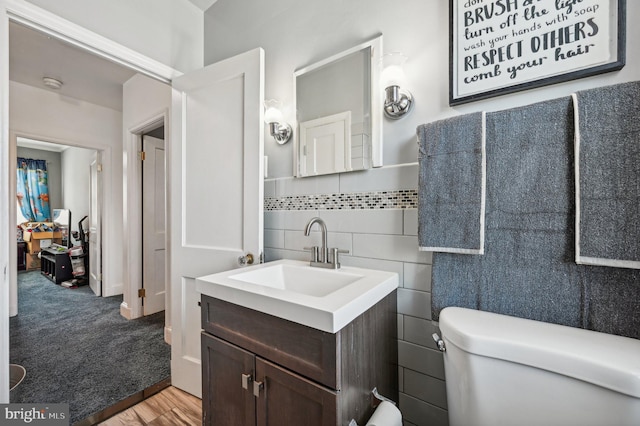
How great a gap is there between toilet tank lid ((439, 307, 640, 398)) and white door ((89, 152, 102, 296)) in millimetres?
4353

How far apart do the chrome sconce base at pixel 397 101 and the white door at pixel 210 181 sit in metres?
0.64

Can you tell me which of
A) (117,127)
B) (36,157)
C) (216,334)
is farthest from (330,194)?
(36,157)

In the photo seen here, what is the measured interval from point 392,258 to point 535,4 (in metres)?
1.00

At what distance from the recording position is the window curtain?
5316 mm

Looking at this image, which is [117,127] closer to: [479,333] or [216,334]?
[216,334]

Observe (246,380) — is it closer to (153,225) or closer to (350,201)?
(350,201)

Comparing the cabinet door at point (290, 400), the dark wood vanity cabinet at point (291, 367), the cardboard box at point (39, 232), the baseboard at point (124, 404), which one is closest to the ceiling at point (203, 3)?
the dark wood vanity cabinet at point (291, 367)

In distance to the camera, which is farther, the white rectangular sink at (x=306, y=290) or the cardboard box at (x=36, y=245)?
the cardboard box at (x=36, y=245)

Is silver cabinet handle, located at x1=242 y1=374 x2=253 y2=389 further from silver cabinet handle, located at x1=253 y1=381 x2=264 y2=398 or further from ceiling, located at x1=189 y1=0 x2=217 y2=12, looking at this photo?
ceiling, located at x1=189 y1=0 x2=217 y2=12

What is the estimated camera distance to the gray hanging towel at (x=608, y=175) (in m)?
0.68

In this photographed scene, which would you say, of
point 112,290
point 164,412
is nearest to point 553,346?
point 164,412

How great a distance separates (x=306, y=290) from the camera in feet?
3.97

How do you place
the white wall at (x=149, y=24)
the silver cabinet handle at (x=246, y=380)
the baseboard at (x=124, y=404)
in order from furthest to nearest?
the baseboard at (x=124, y=404) → the white wall at (x=149, y=24) → the silver cabinet handle at (x=246, y=380)

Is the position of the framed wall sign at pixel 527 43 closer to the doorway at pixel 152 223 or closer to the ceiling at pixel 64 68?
the ceiling at pixel 64 68
